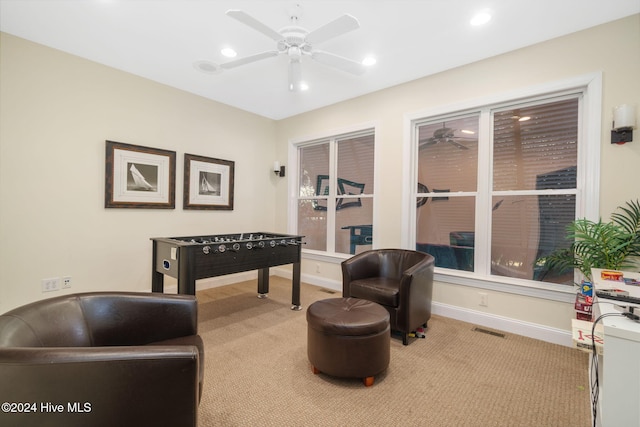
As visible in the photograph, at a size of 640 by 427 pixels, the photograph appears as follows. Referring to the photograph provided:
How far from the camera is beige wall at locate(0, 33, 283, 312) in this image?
2771 millimetres

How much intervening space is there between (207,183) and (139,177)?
0.90m

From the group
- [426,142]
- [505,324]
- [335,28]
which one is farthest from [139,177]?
[505,324]

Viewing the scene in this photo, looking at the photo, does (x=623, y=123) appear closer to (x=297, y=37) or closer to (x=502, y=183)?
(x=502, y=183)

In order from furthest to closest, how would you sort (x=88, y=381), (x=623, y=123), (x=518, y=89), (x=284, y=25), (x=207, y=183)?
1. (x=207, y=183)
2. (x=518, y=89)
3. (x=284, y=25)
4. (x=623, y=123)
5. (x=88, y=381)

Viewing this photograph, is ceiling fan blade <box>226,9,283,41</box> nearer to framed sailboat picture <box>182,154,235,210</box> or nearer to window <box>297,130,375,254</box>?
window <box>297,130,375,254</box>

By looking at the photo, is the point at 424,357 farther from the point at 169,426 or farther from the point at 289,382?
the point at 169,426

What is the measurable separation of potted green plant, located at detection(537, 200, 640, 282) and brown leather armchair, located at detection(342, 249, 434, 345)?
45.6 inches

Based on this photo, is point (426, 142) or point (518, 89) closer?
point (518, 89)

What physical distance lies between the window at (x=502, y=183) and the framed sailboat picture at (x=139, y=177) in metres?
3.21

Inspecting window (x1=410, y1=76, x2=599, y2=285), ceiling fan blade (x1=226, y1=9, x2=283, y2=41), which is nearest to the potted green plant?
window (x1=410, y1=76, x2=599, y2=285)

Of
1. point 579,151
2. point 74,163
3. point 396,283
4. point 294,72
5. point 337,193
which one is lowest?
point 396,283

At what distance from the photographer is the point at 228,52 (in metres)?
3.01

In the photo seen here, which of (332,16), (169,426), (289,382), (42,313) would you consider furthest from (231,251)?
(332,16)

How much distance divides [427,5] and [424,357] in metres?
2.83
